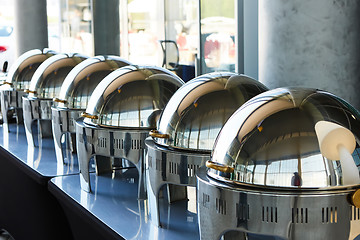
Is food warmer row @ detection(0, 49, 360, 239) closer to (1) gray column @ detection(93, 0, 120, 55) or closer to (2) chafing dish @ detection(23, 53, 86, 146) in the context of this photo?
(2) chafing dish @ detection(23, 53, 86, 146)

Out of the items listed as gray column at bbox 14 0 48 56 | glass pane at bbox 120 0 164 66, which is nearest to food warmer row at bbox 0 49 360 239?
gray column at bbox 14 0 48 56

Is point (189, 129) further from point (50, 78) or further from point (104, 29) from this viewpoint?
point (104, 29)

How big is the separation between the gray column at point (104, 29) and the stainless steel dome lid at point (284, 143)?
109 inches

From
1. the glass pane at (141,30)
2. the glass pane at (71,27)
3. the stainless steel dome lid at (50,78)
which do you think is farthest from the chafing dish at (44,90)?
the glass pane at (71,27)

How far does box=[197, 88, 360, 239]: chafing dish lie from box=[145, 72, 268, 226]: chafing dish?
162mm

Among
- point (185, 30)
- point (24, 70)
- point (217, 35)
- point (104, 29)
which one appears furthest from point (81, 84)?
point (185, 30)

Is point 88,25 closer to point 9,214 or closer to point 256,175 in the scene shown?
point 9,214

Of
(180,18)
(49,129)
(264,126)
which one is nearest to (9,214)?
(49,129)

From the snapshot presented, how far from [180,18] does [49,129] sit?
515 cm

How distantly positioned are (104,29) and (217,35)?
1.77 meters

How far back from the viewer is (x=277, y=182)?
79cm

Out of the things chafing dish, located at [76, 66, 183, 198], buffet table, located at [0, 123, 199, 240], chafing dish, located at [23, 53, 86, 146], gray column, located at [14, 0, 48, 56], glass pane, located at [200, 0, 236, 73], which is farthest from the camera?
glass pane, located at [200, 0, 236, 73]

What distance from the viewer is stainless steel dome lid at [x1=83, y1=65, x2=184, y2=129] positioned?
130cm

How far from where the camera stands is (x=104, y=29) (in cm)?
358
